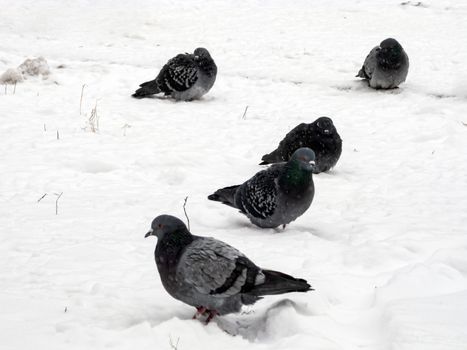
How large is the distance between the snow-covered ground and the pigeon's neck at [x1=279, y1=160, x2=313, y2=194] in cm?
43

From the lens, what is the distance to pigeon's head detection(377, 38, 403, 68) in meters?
10.8

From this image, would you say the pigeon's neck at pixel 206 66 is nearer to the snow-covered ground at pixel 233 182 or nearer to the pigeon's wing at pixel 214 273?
the snow-covered ground at pixel 233 182

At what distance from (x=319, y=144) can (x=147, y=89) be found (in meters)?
3.97

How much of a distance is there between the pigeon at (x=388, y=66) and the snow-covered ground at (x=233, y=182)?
0.23 m

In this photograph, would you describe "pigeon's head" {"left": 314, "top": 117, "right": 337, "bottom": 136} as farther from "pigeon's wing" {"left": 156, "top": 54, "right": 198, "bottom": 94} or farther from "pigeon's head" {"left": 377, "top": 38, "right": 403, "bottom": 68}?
"pigeon's head" {"left": 377, "top": 38, "right": 403, "bottom": 68}

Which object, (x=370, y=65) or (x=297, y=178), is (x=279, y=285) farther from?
(x=370, y=65)

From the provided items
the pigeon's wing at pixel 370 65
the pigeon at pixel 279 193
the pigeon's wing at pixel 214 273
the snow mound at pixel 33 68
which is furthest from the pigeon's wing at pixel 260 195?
the snow mound at pixel 33 68

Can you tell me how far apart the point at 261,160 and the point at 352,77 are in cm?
489

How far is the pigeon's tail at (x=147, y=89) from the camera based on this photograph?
10.4m

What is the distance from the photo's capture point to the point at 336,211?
633 cm

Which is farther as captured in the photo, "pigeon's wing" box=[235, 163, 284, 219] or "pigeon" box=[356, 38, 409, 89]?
"pigeon" box=[356, 38, 409, 89]

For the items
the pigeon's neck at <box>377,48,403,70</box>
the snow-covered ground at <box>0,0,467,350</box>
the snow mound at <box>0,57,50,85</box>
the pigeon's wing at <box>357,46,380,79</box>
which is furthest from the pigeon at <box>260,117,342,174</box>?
the snow mound at <box>0,57,50,85</box>

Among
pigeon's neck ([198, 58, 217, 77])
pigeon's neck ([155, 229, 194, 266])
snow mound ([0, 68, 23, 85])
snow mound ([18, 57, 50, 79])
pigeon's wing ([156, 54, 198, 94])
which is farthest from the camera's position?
snow mound ([18, 57, 50, 79])

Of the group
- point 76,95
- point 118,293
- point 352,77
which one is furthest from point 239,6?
point 118,293
